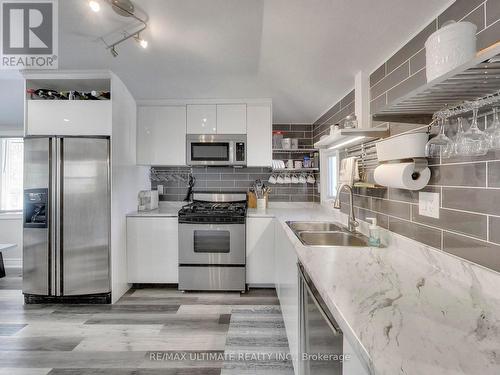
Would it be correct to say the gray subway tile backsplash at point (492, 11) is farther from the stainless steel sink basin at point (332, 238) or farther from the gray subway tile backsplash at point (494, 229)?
the stainless steel sink basin at point (332, 238)

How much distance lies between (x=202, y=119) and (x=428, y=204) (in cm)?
240

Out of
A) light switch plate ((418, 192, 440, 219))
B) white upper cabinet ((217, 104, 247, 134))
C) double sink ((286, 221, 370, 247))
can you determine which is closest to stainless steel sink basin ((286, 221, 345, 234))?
double sink ((286, 221, 370, 247))

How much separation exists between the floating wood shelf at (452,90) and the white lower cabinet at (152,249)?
2302 mm

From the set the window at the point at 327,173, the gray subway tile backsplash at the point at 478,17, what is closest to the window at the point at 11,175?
the window at the point at 327,173

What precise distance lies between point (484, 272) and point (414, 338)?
0.49 m

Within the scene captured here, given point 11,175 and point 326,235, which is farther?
point 11,175

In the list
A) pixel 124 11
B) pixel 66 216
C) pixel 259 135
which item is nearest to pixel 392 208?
pixel 259 135

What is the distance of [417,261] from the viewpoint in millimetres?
1194

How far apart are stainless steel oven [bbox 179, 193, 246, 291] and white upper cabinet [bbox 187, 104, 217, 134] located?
38.6 inches

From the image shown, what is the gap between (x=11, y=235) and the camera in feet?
11.2

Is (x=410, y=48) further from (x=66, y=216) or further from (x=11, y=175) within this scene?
(x=11, y=175)

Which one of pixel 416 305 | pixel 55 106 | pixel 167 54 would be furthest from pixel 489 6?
pixel 55 106

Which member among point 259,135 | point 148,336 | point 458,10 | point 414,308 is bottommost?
point 148,336

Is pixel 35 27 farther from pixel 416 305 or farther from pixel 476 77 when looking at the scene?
pixel 416 305
